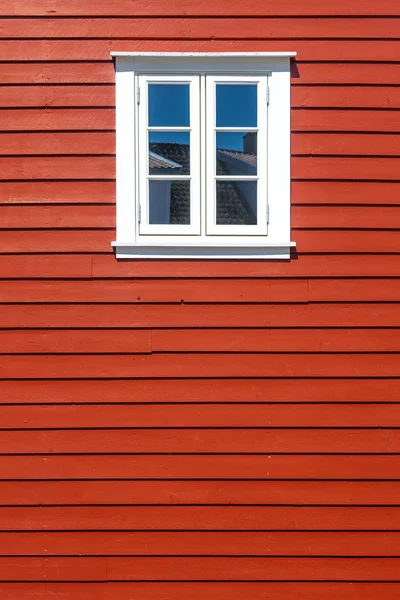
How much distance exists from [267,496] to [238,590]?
0.57 m

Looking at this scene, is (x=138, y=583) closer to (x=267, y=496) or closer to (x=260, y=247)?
(x=267, y=496)

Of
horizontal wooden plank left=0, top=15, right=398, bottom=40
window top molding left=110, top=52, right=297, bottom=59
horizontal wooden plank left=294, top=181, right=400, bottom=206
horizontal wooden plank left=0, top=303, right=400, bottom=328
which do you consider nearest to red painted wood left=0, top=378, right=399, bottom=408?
horizontal wooden plank left=0, top=303, right=400, bottom=328

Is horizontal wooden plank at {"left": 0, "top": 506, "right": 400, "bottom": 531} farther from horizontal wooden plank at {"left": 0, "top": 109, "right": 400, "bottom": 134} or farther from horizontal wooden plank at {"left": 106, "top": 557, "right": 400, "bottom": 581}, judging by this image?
horizontal wooden plank at {"left": 0, "top": 109, "right": 400, "bottom": 134}

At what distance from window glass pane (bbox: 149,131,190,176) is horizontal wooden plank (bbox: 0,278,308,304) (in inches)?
26.8

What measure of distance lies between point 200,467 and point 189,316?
0.89 m

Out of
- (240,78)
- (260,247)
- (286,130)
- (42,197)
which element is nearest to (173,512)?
(260,247)

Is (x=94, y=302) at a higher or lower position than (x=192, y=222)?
lower

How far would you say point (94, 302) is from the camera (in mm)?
3930

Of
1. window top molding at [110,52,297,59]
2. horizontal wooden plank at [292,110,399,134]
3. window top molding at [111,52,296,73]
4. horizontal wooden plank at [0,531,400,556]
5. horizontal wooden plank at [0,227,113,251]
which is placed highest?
window top molding at [110,52,297,59]

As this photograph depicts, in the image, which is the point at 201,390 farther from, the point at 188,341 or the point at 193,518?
the point at 193,518

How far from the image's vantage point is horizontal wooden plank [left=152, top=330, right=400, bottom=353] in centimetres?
391

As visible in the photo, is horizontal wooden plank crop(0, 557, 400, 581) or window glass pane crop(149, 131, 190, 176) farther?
window glass pane crop(149, 131, 190, 176)

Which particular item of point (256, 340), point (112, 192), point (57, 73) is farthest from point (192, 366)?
point (57, 73)

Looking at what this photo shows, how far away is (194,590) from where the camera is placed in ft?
12.7
